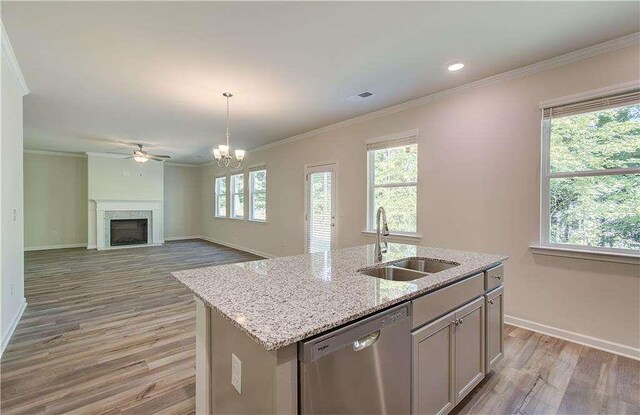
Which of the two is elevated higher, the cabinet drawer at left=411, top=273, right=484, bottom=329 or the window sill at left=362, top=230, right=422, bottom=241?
the window sill at left=362, top=230, right=422, bottom=241

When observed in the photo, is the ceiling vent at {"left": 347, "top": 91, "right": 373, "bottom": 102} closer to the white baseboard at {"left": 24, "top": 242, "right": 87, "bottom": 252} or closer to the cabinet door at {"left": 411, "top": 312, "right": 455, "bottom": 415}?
the cabinet door at {"left": 411, "top": 312, "right": 455, "bottom": 415}

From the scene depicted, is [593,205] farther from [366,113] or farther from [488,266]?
[366,113]

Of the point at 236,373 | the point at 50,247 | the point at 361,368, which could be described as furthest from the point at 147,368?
the point at 50,247

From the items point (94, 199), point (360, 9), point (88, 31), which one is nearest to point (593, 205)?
point (360, 9)

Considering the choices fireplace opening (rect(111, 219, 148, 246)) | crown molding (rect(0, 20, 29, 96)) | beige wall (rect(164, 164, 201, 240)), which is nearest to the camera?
crown molding (rect(0, 20, 29, 96))

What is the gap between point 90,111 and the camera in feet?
14.5

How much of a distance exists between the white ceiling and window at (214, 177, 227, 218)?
4639mm

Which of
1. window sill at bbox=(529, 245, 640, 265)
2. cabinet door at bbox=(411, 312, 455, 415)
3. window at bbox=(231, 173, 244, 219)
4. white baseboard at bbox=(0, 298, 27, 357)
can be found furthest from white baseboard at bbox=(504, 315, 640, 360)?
Answer: window at bbox=(231, 173, 244, 219)

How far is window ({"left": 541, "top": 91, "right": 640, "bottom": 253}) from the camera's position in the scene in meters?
2.50

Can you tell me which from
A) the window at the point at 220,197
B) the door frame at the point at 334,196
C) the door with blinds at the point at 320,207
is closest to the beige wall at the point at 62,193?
the window at the point at 220,197

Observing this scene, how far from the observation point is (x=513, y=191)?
3096mm

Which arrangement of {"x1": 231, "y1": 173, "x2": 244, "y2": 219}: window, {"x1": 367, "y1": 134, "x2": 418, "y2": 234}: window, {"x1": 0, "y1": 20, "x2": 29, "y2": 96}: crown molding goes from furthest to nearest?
{"x1": 231, "y1": 173, "x2": 244, "y2": 219}: window < {"x1": 367, "y1": 134, "x2": 418, "y2": 234}: window < {"x1": 0, "y1": 20, "x2": 29, "y2": 96}: crown molding

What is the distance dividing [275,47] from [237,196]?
239 inches

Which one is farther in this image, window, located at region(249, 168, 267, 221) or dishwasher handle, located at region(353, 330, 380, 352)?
window, located at region(249, 168, 267, 221)
